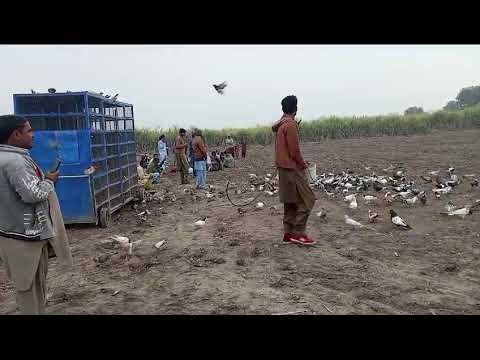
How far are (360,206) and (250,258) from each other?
4.07 m

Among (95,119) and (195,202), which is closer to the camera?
(95,119)

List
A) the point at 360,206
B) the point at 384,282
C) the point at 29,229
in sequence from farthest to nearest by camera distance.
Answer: the point at 360,206 → the point at 384,282 → the point at 29,229

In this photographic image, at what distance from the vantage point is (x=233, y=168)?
18297 millimetres

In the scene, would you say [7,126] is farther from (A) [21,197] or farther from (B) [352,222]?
(B) [352,222]

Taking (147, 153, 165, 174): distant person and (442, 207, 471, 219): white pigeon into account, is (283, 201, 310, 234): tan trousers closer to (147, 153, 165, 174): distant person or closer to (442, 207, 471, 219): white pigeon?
(442, 207, 471, 219): white pigeon

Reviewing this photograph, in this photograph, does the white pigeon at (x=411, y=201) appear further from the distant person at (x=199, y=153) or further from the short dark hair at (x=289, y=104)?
the distant person at (x=199, y=153)

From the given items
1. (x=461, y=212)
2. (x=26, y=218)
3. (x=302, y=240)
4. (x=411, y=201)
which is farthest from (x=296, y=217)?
(x=411, y=201)

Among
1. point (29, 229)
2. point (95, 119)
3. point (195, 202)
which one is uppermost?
point (95, 119)

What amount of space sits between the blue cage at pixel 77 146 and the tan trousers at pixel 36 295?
3608 millimetres

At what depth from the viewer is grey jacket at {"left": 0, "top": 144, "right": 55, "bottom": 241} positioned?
2.77m

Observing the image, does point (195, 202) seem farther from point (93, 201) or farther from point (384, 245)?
point (384, 245)

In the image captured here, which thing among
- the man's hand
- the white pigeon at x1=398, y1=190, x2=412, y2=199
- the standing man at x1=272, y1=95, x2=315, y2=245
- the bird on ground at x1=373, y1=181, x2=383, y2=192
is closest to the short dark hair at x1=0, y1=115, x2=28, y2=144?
the man's hand

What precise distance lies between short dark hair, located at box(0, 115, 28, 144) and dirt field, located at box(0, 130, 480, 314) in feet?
6.22

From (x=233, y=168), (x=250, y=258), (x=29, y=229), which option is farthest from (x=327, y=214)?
(x=233, y=168)
